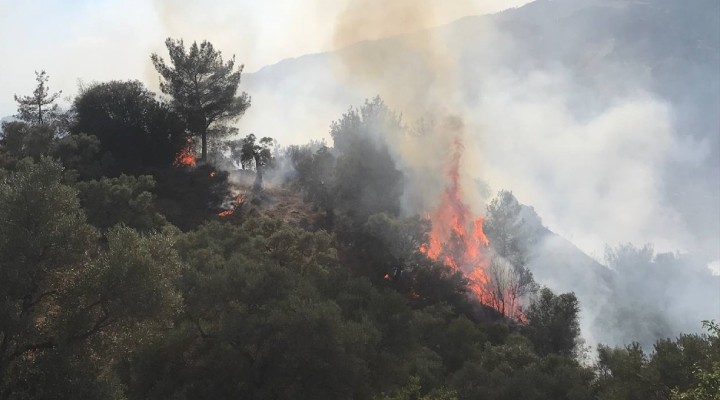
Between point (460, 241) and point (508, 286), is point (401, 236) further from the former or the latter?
point (508, 286)

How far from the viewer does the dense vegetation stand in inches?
870

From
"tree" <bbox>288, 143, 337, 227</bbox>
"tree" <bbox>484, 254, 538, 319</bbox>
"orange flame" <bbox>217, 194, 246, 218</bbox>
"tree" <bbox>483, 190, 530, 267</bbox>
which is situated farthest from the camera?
"tree" <bbox>483, 190, 530, 267</bbox>

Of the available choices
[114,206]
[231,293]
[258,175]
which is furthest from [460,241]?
[231,293]

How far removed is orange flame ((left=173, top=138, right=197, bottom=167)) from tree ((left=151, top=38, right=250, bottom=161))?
2.46m

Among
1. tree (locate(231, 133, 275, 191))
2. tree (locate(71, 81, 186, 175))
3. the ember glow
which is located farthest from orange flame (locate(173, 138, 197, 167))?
the ember glow

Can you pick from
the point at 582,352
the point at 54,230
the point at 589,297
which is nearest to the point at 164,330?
the point at 54,230

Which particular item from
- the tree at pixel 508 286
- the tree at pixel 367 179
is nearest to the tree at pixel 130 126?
the tree at pixel 367 179

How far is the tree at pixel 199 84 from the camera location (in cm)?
8844

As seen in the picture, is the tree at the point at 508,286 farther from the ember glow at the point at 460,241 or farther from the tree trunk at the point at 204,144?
the tree trunk at the point at 204,144

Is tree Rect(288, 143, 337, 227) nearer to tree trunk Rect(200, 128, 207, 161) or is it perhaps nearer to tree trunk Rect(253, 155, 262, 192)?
tree trunk Rect(253, 155, 262, 192)

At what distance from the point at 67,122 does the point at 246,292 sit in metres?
79.3

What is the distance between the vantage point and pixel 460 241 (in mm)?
86312

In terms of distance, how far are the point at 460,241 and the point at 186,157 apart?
52.3 meters

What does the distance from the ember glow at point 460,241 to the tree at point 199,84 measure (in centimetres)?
4351
